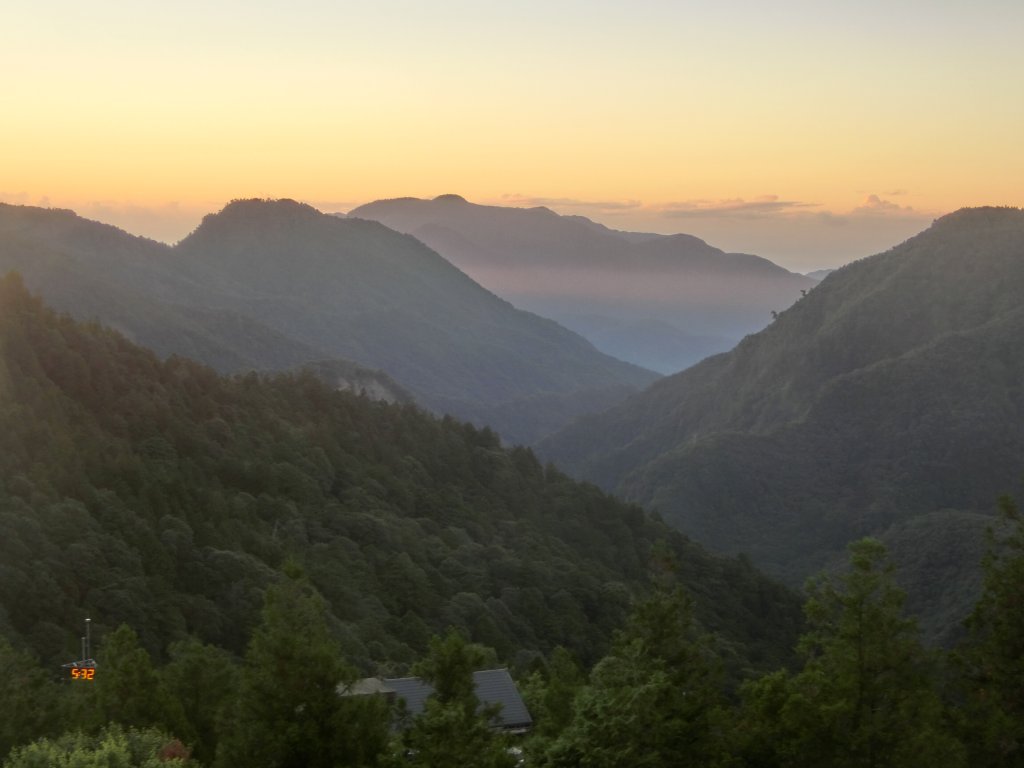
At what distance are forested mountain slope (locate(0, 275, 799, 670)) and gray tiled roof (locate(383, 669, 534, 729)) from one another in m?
21.5

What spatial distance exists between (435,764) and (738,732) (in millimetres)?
8706

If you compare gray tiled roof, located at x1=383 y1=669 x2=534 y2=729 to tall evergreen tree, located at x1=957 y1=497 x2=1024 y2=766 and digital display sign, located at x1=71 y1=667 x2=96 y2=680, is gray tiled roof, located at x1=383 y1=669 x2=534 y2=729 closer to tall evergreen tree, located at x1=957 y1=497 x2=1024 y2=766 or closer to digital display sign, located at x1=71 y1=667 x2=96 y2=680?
digital display sign, located at x1=71 y1=667 x2=96 y2=680

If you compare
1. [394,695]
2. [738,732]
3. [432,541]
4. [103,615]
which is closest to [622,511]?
[432,541]

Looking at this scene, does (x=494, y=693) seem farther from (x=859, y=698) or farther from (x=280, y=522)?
(x=280, y=522)

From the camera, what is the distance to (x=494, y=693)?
49.3 meters

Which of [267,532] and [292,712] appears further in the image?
[267,532]

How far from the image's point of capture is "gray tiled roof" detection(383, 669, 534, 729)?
48.2 m

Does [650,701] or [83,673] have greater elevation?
[650,701]

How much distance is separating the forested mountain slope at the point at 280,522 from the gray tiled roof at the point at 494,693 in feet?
70.6

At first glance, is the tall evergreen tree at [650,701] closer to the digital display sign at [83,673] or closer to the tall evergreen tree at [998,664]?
the tall evergreen tree at [998,664]

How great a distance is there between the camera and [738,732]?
34656 millimetres

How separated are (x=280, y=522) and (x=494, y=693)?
2210 inches

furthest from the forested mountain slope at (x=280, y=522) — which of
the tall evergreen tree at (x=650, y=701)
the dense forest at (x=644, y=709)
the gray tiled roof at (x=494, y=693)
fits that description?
the tall evergreen tree at (x=650, y=701)

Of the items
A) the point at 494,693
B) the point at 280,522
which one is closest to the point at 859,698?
the point at 494,693
